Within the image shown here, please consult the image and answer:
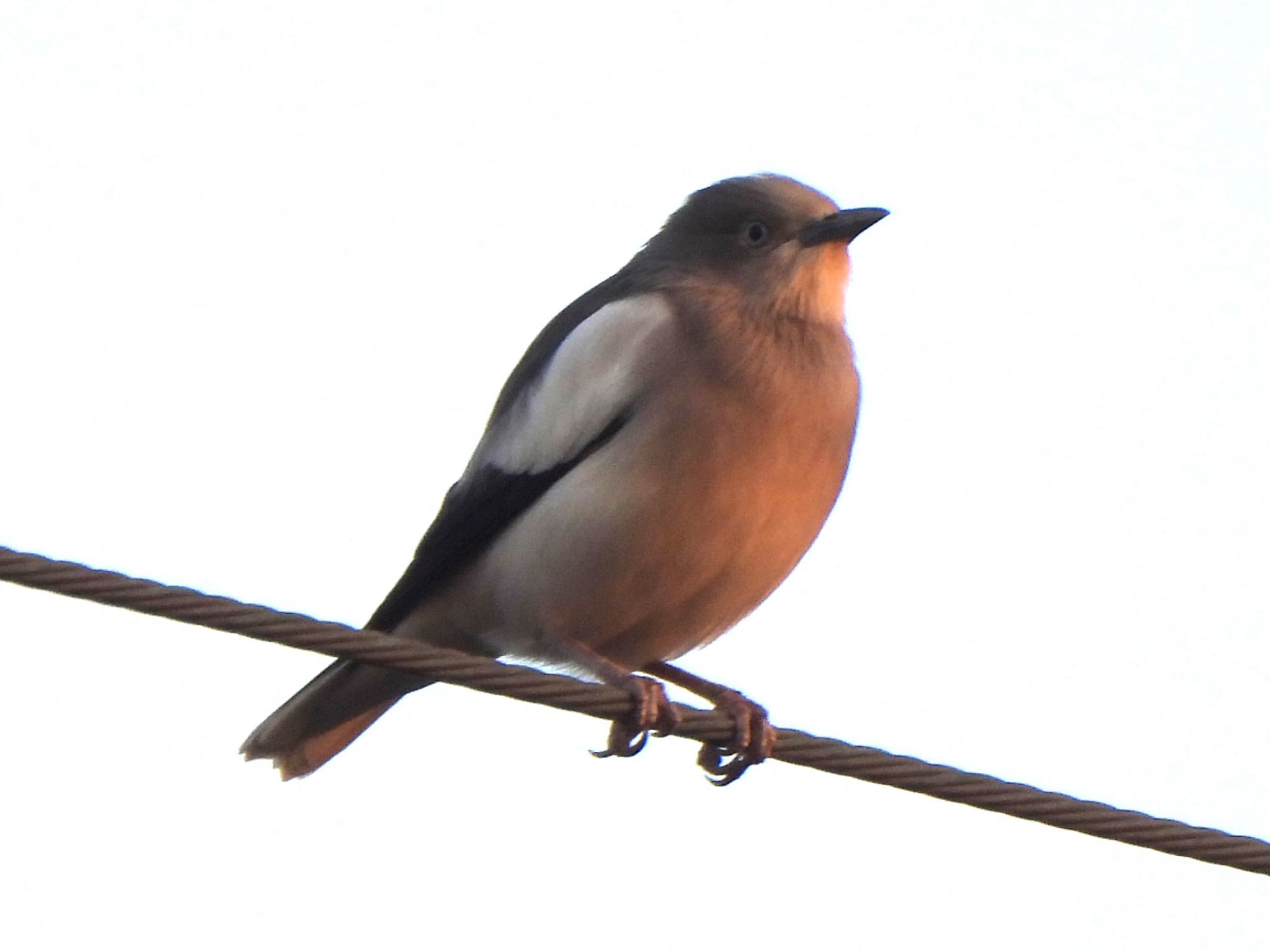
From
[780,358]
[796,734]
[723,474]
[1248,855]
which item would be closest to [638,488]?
[723,474]

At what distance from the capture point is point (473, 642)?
23.9ft

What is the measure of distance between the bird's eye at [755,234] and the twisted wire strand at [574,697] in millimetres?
2888

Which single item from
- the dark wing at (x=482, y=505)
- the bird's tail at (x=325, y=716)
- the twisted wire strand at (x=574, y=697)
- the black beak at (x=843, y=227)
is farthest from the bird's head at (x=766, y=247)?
the twisted wire strand at (x=574, y=697)

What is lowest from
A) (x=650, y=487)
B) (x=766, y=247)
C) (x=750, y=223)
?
(x=650, y=487)

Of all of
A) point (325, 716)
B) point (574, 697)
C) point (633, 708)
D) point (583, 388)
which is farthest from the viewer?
point (325, 716)

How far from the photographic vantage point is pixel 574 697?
5137 mm

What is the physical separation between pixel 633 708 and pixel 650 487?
929mm

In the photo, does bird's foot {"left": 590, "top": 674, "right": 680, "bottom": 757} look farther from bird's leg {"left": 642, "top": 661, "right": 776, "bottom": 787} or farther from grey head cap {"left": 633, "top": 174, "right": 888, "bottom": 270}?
grey head cap {"left": 633, "top": 174, "right": 888, "bottom": 270}

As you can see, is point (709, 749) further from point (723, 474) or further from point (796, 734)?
point (796, 734)

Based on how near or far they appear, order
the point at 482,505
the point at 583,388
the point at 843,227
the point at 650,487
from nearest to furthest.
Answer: the point at 650,487
the point at 583,388
the point at 482,505
the point at 843,227

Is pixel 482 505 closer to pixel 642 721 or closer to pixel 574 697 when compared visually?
pixel 642 721

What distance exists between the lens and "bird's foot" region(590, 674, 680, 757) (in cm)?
616

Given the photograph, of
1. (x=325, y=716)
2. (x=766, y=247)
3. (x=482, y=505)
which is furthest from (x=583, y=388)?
(x=325, y=716)

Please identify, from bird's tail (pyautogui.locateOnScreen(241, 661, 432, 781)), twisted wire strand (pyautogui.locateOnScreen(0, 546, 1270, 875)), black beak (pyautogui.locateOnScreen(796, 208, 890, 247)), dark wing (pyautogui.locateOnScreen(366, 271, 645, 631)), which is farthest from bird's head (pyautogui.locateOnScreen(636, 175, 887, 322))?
twisted wire strand (pyautogui.locateOnScreen(0, 546, 1270, 875))
